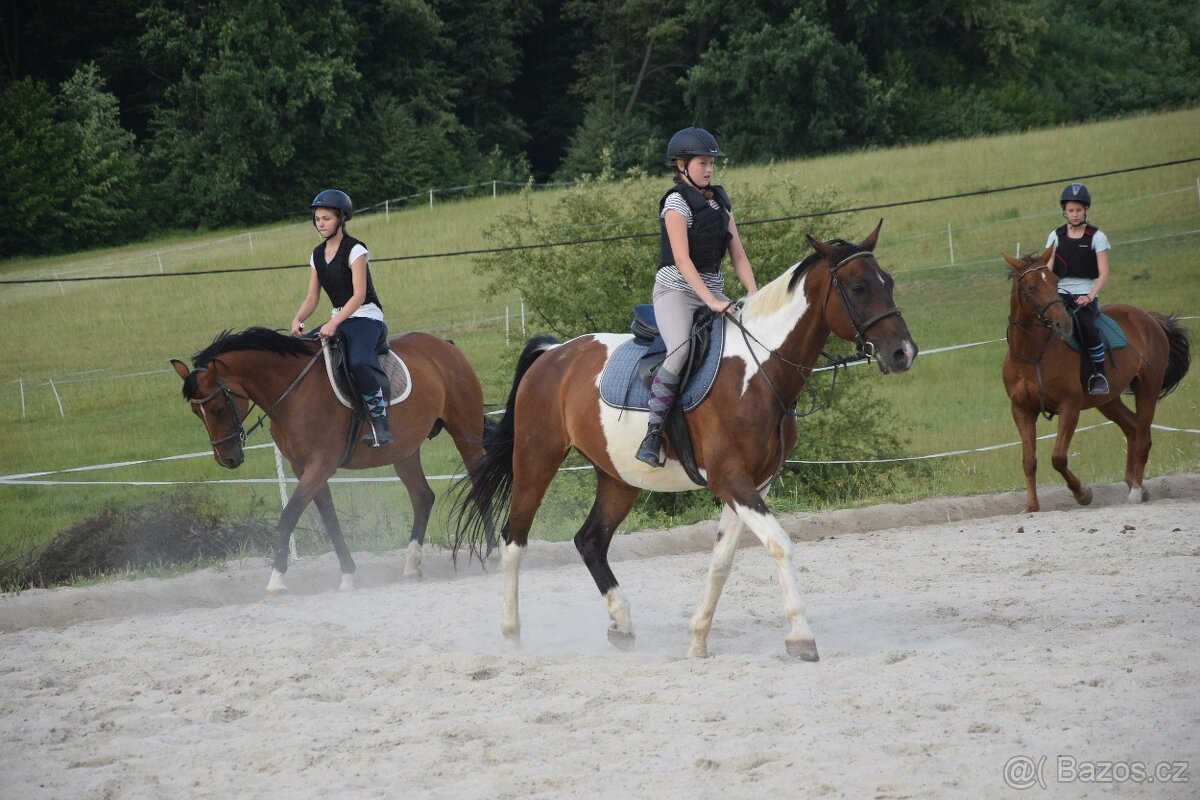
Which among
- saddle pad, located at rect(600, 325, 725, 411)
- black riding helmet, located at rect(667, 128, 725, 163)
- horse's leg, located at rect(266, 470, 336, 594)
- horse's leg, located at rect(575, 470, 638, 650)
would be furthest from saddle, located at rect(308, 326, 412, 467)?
black riding helmet, located at rect(667, 128, 725, 163)

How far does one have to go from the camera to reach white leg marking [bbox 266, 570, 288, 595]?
9.68 m

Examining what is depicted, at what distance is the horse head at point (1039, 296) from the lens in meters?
11.5

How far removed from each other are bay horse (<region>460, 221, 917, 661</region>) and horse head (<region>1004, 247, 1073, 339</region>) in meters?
5.03

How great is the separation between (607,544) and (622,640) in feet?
2.04

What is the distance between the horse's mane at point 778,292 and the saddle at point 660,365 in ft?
0.70

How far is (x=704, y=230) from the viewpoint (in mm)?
7363

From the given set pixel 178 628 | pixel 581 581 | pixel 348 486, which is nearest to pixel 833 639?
pixel 581 581

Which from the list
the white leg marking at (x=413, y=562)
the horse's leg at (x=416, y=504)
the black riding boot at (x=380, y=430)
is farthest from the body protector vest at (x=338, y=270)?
the white leg marking at (x=413, y=562)

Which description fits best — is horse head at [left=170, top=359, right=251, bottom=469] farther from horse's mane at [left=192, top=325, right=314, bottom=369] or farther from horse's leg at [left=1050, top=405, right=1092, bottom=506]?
horse's leg at [left=1050, top=405, right=1092, bottom=506]

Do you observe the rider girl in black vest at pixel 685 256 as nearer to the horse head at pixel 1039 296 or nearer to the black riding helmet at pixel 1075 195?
the horse head at pixel 1039 296

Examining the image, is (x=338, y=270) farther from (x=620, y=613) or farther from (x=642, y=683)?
(x=642, y=683)

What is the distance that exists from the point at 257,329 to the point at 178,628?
2505 mm

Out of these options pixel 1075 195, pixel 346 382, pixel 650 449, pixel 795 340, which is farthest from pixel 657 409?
pixel 1075 195

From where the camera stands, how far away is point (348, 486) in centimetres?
1582
